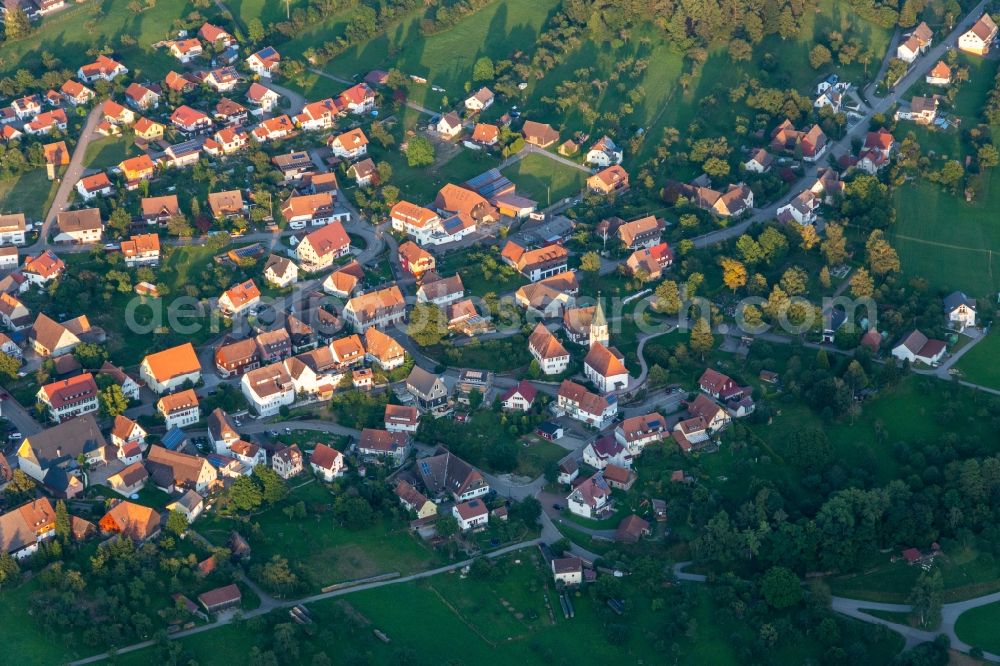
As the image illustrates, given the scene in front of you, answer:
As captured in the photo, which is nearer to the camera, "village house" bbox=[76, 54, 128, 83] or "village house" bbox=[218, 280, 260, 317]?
"village house" bbox=[218, 280, 260, 317]

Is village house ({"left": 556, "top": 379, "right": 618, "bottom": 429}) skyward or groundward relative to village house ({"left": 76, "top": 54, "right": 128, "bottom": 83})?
groundward

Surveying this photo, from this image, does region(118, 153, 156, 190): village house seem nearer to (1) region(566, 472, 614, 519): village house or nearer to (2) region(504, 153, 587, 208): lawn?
(2) region(504, 153, 587, 208): lawn

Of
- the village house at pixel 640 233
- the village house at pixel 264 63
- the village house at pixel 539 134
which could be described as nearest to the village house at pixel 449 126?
the village house at pixel 539 134

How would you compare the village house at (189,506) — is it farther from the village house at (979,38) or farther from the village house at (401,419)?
the village house at (979,38)

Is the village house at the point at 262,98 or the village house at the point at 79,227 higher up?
the village house at the point at 262,98

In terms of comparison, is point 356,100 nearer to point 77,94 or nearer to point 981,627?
point 77,94

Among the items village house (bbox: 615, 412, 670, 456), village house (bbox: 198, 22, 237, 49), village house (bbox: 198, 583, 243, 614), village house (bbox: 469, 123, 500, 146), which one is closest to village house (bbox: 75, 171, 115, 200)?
village house (bbox: 198, 22, 237, 49)

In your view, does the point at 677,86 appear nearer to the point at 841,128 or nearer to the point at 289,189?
the point at 841,128

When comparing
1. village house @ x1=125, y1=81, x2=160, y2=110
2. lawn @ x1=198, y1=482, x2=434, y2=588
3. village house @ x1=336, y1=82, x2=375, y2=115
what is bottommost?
lawn @ x1=198, y1=482, x2=434, y2=588
